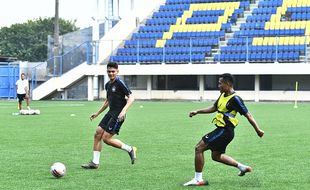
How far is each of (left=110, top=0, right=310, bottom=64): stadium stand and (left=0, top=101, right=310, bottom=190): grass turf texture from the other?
81.6 ft

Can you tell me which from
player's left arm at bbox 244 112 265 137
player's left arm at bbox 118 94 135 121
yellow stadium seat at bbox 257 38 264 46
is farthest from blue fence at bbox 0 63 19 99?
player's left arm at bbox 244 112 265 137

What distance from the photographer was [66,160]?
1284cm

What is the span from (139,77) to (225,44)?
6720mm

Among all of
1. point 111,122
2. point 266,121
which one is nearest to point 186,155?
point 111,122

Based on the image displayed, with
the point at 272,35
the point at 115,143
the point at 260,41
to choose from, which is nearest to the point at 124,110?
the point at 115,143

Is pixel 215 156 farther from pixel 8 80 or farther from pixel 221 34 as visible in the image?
pixel 8 80

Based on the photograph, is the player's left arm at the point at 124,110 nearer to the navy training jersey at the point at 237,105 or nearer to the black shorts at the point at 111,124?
the black shorts at the point at 111,124

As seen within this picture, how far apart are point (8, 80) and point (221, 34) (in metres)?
16.6

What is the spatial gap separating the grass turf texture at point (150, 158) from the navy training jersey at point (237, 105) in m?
1.10

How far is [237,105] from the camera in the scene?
982 cm

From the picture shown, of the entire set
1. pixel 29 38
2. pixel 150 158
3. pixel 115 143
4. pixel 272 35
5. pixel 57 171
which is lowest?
pixel 150 158

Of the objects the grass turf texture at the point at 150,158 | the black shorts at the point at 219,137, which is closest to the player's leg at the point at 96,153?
the grass turf texture at the point at 150,158

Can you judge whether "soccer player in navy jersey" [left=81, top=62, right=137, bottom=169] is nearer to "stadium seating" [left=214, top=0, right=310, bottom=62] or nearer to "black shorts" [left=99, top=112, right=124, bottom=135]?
"black shorts" [left=99, top=112, right=124, bottom=135]

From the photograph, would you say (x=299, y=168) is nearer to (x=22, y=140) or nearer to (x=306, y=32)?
(x=22, y=140)
